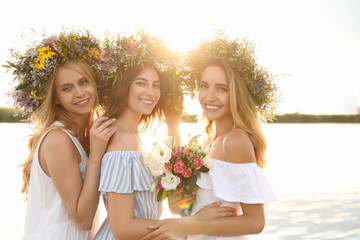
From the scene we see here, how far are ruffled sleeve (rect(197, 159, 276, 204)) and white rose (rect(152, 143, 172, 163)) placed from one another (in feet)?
1.65

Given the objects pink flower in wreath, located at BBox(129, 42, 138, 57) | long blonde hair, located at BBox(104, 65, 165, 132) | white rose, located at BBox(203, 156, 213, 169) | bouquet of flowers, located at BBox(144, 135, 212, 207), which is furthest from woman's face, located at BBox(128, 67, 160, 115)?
white rose, located at BBox(203, 156, 213, 169)

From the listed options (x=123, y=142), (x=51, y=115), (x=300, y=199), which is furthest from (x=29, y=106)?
(x=300, y=199)

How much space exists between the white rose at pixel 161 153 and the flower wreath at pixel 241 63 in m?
1.10

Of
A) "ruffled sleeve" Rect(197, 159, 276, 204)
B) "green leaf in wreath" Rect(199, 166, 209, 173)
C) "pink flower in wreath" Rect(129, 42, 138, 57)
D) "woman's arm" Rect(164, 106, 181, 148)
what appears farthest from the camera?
"woman's arm" Rect(164, 106, 181, 148)

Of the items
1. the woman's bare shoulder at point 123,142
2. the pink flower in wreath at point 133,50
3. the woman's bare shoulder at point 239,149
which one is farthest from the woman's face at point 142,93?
the woman's bare shoulder at point 239,149

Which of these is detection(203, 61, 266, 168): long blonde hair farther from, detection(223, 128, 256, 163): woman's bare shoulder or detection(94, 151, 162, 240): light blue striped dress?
detection(94, 151, 162, 240): light blue striped dress

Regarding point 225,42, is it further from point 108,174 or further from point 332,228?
point 332,228

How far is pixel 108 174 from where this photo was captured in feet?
10.7

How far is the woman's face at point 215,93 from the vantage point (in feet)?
12.4

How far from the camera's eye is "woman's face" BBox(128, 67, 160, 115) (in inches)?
144

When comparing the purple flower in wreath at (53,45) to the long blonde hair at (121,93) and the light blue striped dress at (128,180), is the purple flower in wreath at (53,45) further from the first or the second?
the light blue striped dress at (128,180)

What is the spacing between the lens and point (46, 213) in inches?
138

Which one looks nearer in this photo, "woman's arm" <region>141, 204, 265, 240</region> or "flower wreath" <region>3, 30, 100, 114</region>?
"woman's arm" <region>141, 204, 265, 240</region>

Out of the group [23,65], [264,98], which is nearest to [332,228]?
[264,98]
